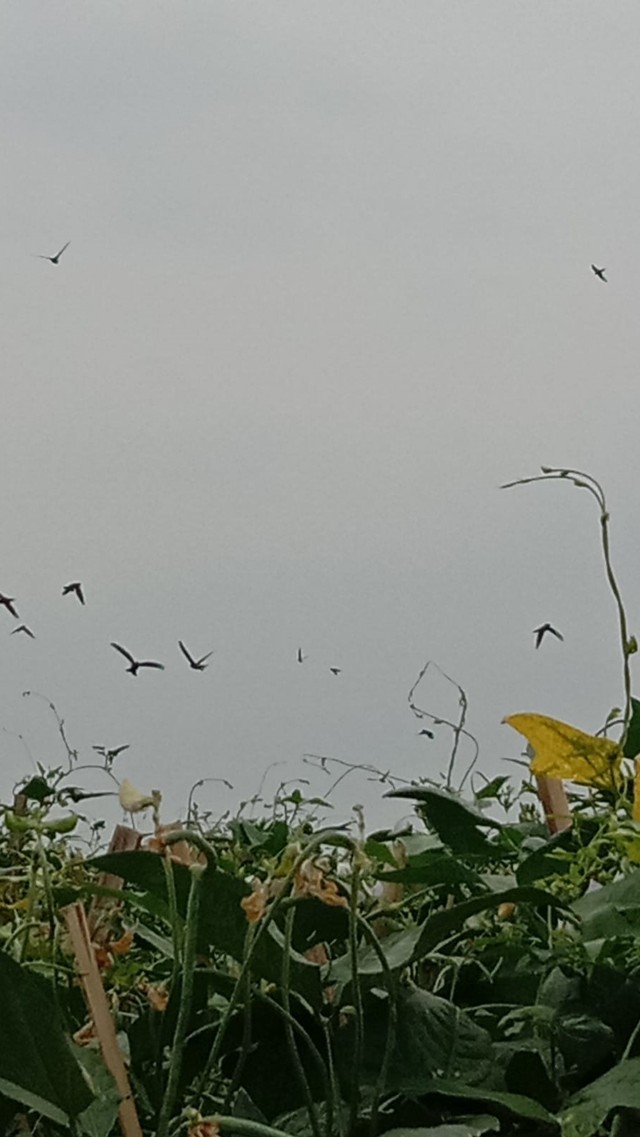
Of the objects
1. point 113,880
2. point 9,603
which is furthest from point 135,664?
point 113,880

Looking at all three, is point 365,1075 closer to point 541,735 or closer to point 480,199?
point 541,735

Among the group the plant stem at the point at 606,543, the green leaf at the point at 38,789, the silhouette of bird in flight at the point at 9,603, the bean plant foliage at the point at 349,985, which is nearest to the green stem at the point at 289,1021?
the bean plant foliage at the point at 349,985

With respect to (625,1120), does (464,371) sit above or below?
above

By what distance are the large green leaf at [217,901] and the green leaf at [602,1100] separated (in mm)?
80

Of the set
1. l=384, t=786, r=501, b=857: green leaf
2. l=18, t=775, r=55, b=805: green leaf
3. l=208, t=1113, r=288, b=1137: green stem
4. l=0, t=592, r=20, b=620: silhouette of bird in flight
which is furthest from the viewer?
l=0, t=592, r=20, b=620: silhouette of bird in flight

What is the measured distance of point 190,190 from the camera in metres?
1.87

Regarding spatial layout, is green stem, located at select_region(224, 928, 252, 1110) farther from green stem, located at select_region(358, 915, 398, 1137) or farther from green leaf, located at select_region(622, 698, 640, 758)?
green leaf, located at select_region(622, 698, 640, 758)

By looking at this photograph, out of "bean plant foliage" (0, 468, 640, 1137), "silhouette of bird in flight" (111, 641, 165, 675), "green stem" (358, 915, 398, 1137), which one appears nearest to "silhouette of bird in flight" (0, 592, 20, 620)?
"silhouette of bird in flight" (111, 641, 165, 675)

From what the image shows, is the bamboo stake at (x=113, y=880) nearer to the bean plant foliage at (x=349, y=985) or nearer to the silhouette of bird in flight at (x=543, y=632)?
the bean plant foliage at (x=349, y=985)

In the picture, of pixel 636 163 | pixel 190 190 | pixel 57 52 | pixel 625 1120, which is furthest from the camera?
pixel 190 190

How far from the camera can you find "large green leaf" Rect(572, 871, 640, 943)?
1.19 ft

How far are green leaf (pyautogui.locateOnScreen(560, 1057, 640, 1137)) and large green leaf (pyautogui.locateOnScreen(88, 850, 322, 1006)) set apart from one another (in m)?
0.08

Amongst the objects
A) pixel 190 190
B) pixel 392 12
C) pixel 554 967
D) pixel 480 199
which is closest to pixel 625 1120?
pixel 554 967

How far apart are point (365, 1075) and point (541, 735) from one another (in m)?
0.11
